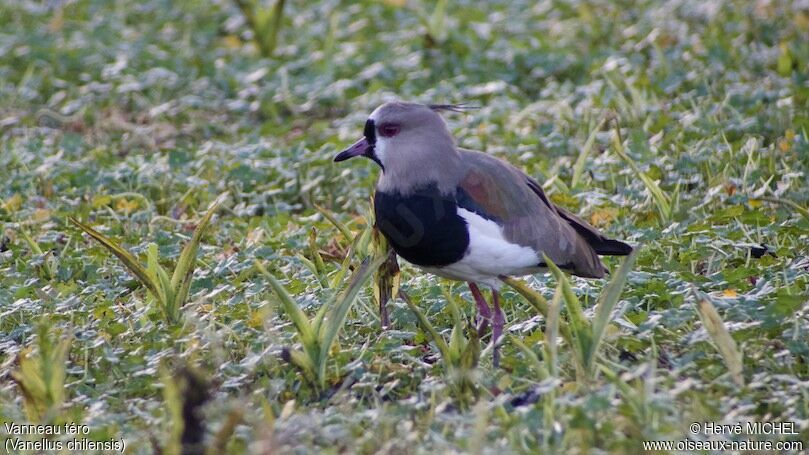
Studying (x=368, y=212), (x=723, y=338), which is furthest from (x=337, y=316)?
(x=723, y=338)

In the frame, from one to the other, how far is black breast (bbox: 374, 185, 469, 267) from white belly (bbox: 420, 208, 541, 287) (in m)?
0.04

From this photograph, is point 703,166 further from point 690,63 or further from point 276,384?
point 276,384

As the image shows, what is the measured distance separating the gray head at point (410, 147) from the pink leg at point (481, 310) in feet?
1.58

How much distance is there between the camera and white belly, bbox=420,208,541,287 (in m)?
4.13

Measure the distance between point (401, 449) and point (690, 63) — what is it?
4791 millimetres

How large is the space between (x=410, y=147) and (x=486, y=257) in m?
0.50

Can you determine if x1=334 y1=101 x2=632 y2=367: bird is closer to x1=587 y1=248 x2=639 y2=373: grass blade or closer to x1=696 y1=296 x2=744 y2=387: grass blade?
x1=587 y1=248 x2=639 y2=373: grass blade

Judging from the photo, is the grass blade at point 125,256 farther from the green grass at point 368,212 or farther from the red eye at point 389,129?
the red eye at point 389,129

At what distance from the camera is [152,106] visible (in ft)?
25.4

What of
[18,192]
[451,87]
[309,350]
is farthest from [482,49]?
[309,350]

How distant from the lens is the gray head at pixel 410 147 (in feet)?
13.9

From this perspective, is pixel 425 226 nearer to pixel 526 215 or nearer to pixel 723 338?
pixel 526 215

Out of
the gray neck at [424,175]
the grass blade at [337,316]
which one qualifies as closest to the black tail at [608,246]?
the gray neck at [424,175]

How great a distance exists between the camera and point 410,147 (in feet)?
14.1
